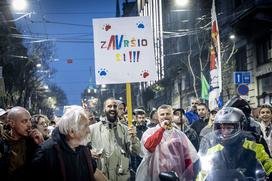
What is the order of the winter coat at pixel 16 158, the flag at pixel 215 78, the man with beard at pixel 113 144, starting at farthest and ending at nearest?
the flag at pixel 215 78
the man with beard at pixel 113 144
the winter coat at pixel 16 158

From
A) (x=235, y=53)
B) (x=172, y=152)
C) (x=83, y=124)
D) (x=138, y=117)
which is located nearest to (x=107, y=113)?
(x=172, y=152)

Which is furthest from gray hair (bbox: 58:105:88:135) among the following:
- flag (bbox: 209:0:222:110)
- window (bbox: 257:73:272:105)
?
window (bbox: 257:73:272:105)

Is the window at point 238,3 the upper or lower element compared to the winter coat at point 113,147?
upper

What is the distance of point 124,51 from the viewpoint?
25.7ft

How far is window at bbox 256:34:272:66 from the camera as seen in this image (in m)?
22.3

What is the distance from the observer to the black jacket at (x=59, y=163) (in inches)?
175

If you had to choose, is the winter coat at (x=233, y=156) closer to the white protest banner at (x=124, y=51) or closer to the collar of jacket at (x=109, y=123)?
the collar of jacket at (x=109, y=123)

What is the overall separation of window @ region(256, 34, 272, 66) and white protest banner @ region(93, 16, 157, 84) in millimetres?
15161

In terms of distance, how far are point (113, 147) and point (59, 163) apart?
2.89m

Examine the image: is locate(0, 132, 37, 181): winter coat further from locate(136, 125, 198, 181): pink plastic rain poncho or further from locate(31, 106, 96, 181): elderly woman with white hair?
locate(136, 125, 198, 181): pink plastic rain poncho

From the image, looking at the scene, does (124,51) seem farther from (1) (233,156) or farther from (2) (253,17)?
(2) (253,17)

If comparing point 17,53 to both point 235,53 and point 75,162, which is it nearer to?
point 235,53

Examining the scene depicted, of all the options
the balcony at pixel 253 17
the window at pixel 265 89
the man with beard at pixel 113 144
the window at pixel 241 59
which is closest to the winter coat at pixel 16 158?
the man with beard at pixel 113 144

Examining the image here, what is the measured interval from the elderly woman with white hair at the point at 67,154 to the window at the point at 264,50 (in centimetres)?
1848
